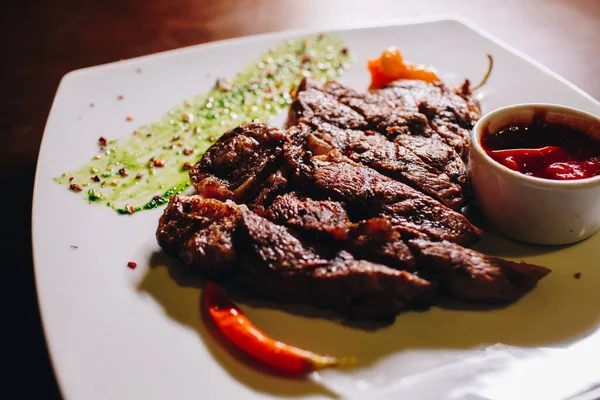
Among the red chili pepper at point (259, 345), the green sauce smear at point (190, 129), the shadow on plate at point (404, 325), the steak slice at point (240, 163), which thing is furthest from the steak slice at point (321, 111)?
the red chili pepper at point (259, 345)

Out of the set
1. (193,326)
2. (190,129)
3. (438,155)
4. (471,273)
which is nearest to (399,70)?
(438,155)

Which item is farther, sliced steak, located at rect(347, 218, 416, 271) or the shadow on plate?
sliced steak, located at rect(347, 218, 416, 271)

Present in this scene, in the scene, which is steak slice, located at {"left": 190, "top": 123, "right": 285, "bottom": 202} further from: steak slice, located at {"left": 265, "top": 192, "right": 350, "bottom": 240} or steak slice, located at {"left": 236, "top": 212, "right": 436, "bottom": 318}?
steak slice, located at {"left": 236, "top": 212, "right": 436, "bottom": 318}

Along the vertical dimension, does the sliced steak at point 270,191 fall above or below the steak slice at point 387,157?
below

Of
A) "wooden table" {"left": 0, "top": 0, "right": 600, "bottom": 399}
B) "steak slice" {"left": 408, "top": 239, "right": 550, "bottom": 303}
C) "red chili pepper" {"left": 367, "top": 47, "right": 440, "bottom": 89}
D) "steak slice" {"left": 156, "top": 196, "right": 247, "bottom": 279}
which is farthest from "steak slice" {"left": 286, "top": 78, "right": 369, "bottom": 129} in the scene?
"wooden table" {"left": 0, "top": 0, "right": 600, "bottom": 399}

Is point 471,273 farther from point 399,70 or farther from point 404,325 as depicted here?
point 399,70

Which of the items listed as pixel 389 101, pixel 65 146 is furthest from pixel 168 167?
pixel 389 101

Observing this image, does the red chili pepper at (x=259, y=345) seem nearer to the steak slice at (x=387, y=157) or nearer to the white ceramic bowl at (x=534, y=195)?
the steak slice at (x=387, y=157)
